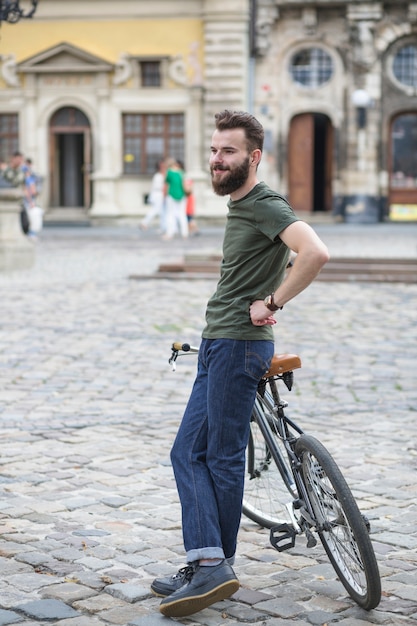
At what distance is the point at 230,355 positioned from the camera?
4160 millimetres

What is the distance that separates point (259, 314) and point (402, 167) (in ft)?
98.8

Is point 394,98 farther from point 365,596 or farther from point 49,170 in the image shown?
point 365,596

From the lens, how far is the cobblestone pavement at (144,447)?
432 centimetres

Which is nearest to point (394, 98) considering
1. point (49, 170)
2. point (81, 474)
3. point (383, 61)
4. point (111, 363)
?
point (383, 61)

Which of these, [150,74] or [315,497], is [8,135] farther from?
[315,497]

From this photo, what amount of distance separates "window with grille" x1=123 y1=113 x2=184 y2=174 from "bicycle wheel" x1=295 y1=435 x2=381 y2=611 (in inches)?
1145

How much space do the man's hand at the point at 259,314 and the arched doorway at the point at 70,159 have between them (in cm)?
2986

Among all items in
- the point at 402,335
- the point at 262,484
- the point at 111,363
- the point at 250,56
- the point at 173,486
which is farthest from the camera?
the point at 250,56

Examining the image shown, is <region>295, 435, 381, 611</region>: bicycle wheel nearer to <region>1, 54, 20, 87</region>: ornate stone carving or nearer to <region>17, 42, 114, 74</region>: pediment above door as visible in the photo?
<region>17, 42, 114, 74</region>: pediment above door

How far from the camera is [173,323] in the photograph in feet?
39.9

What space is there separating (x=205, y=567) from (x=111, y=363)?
571 cm

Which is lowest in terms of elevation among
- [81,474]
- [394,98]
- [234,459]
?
[81,474]

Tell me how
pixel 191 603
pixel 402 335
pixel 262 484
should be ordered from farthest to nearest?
pixel 402 335 → pixel 262 484 → pixel 191 603

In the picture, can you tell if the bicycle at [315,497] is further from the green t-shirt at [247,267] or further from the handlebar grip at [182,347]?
the green t-shirt at [247,267]
